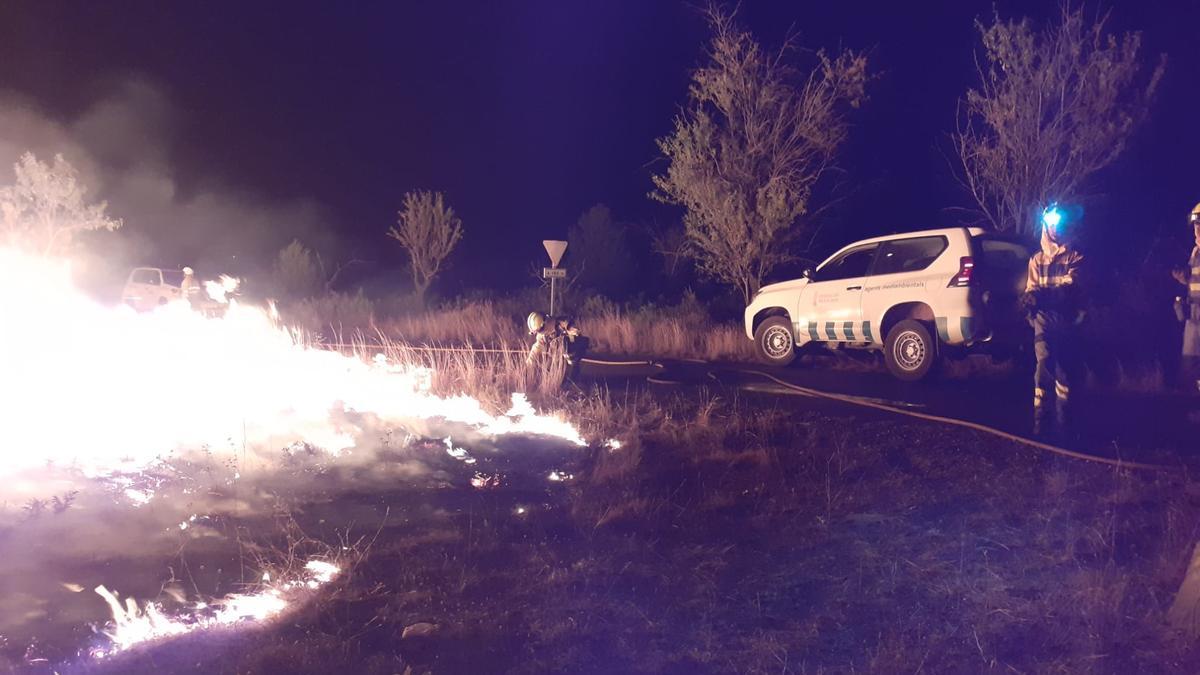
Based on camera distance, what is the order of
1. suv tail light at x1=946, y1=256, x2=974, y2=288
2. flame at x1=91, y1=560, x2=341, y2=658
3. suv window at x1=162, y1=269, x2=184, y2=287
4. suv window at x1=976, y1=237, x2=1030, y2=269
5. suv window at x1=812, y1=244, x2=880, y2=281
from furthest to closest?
1. suv window at x1=162, y1=269, x2=184, y2=287
2. suv window at x1=812, y1=244, x2=880, y2=281
3. suv window at x1=976, y1=237, x2=1030, y2=269
4. suv tail light at x1=946, y1=256, x2=974, y2=288
5. flame at x1=91, y1=560, x2=341, y2=658

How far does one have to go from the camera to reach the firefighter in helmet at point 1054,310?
7.92 meters

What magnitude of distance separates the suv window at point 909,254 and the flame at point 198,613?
8.91 metres

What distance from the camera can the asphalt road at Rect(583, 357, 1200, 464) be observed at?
7.61 meters

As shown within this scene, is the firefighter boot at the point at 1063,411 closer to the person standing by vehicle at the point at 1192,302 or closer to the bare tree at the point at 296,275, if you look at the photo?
the person standing by vehicle at the point at 1192,302

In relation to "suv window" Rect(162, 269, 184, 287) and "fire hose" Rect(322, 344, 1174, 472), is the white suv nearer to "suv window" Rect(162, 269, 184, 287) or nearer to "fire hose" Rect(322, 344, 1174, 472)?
"fire hose" Rect(322, 344, 1174, 472)

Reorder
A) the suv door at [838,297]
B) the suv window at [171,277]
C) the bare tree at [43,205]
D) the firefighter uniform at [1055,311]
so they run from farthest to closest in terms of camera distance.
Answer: the bare tree at [43,205] → the suv window at [171,277] → the suv door at [838,297] → the firefighter uniform at [1055,311]

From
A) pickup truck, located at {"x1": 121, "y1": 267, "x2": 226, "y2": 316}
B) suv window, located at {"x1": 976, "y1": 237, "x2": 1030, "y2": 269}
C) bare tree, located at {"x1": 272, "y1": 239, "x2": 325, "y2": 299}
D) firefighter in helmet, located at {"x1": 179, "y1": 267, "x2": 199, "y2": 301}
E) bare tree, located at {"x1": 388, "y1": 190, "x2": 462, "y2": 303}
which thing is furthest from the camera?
bare tree, located at {"x1": 272, "y1": 239, "x2": 325, "y2": 299}

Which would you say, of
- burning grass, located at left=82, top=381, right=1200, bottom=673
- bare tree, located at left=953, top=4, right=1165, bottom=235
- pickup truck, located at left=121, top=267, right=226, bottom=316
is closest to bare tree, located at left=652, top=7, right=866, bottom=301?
bare tree, located at left=953, top=4, right=1165, bottom=235

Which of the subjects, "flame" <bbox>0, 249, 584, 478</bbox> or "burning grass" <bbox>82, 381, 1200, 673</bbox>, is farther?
"flame" <bbox>0, 249, 584, 478</bbox>

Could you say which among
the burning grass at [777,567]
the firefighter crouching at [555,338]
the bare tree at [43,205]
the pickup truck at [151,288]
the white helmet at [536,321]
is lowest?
the burning grass at [777,567]

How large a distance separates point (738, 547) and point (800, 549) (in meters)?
0.45

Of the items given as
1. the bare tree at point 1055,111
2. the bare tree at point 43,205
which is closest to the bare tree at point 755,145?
the bare tree at point 1055,111

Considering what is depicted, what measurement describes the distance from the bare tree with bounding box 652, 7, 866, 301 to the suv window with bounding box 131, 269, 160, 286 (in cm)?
1604

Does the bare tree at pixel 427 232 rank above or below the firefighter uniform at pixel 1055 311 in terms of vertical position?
above
